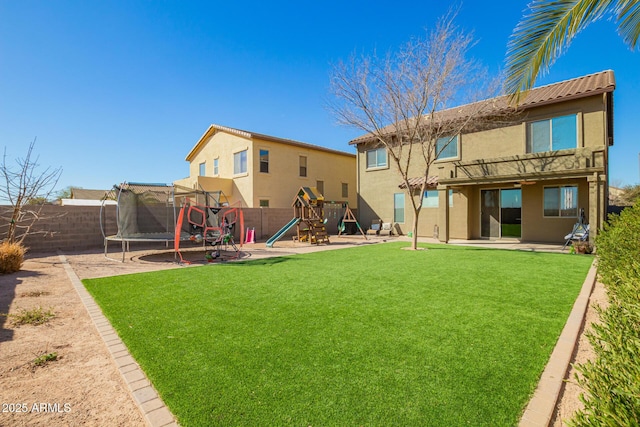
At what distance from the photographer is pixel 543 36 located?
4.16 m

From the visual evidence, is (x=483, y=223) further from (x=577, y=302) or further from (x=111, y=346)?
(x=111, y=346)

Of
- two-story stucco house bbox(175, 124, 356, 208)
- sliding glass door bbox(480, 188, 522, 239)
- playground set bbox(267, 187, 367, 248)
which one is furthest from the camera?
two-story stucco house bbox(175, 124, 356, 208)

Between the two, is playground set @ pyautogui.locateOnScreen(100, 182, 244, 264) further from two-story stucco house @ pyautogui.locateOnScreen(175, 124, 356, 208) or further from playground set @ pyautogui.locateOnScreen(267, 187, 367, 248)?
two-story stucco house @ pyautogui.locateOnScreen(175, 124, 356, 208)

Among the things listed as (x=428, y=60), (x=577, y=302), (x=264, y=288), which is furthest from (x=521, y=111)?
(x=264, y=288)

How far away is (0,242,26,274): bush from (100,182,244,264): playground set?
231 cm

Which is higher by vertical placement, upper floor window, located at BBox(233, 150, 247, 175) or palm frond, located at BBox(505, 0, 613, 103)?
upper floor window, located at BBox(233, 150, 247, 175)

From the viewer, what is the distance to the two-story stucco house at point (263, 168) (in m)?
20.8

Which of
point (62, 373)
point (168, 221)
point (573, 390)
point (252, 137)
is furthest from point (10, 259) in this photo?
point (252, 137)

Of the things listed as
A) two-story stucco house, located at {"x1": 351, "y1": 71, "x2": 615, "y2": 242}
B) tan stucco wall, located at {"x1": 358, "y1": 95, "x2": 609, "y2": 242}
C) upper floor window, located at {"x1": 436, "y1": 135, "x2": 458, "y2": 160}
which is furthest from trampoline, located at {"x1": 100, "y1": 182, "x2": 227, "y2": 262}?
upper floor window, located at {"x1": 436, "y1": 135, "x2": 458, "y2": 160}

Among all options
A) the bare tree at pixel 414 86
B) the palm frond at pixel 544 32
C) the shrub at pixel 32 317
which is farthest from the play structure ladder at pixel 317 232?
the palm frond at pixel 544 32

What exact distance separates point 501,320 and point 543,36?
12.5 ft

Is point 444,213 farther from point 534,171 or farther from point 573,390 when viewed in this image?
point 573,390

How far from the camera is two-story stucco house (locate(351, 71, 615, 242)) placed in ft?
38.6

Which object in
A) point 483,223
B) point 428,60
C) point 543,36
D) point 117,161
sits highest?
point 428,60
